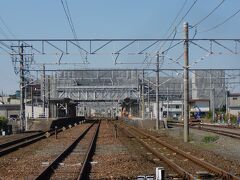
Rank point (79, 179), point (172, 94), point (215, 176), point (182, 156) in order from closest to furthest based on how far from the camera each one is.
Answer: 1. point (79, 179)
2. point (215, 176)
3. point (182, 156)
4. point (172, 94)

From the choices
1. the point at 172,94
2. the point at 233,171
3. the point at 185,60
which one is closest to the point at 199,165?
the point at 233,171

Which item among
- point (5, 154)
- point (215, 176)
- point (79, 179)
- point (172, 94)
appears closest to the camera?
point (79, 179)

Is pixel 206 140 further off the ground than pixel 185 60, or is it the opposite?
pixel 185 60

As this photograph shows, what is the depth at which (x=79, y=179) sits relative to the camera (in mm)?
13688

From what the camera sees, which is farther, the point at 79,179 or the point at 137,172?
the point at 137,172

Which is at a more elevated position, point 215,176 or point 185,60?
point 185,60

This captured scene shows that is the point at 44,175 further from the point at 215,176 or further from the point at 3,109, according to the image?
the point at 3,109

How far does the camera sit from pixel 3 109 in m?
116

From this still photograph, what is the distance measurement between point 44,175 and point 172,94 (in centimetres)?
9946

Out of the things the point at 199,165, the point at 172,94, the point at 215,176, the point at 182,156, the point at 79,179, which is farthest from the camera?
the point at 172,94

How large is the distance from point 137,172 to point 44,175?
103 inches

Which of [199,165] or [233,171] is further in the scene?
[199,165]

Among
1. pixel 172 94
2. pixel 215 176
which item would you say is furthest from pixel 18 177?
pixel 172 94

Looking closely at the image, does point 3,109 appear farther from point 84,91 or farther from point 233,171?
point 233,171
